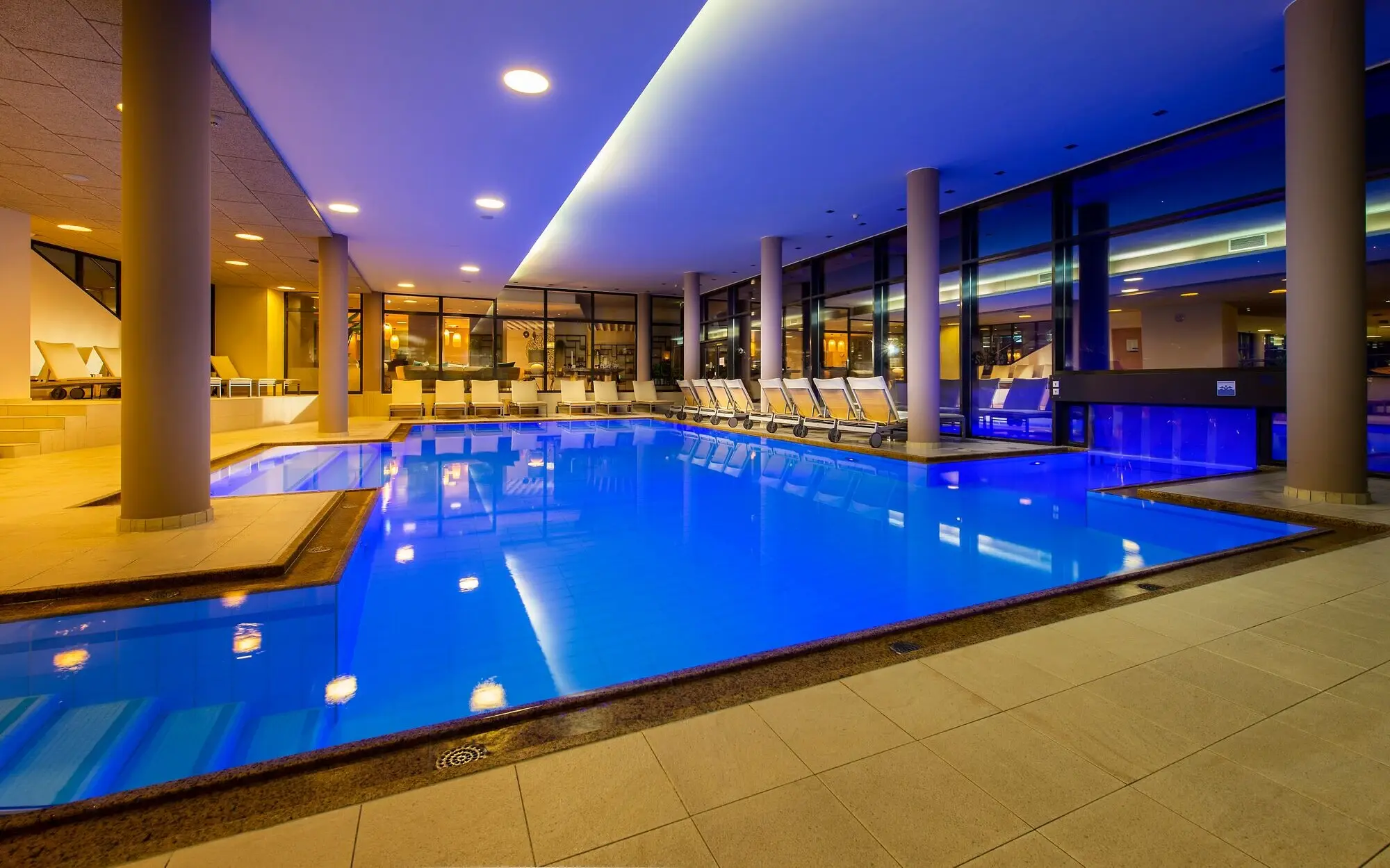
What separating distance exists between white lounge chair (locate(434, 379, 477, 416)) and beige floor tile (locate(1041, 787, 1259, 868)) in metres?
18.3

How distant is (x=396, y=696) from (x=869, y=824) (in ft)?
5.72

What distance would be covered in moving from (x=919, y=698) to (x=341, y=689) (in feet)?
6.76

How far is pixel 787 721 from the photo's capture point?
195 cm

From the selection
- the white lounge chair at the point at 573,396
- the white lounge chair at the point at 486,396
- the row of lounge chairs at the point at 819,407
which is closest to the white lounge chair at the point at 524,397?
the white lounge chair at the point at 486,396

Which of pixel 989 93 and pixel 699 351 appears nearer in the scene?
pixel 989 93

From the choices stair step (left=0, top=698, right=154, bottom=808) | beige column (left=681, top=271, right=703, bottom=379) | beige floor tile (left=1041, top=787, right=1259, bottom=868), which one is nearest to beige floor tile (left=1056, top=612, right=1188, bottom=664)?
beige floor tile (left=1041, top=787, right=1259, bottom=868)

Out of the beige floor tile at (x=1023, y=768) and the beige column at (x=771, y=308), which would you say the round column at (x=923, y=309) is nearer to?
the beige column at (x=771, y=308)

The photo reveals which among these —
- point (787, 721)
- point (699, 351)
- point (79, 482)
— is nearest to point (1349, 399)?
point (787, 721)

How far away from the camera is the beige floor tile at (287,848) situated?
4.40ft

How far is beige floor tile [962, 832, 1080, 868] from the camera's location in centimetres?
135

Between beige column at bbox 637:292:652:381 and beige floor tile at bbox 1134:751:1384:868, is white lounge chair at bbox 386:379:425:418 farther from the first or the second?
beige floor tile at bbox 1134:751:1384:868

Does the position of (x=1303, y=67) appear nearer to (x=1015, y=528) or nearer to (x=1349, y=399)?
(x=1349, y=399)

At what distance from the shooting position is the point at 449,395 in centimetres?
1820

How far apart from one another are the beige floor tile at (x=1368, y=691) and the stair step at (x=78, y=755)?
3740mm
